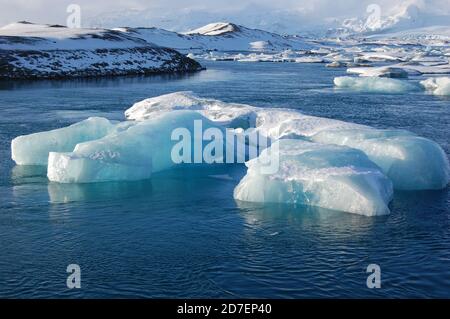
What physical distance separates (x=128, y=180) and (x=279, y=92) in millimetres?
22922

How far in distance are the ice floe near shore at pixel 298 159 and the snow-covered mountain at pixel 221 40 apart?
9456 cm

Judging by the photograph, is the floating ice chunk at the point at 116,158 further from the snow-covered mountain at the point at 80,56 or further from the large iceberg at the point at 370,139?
the snow-covered mountain at the point at 80,56

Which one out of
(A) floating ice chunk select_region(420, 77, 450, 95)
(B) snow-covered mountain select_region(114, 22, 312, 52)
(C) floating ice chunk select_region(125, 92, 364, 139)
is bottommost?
(C) floating ice chunk select_region(125, 92, 364, 139)

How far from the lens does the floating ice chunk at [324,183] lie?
41.8 feet

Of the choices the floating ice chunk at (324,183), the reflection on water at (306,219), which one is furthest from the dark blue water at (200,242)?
the floating ice chunk at (324,183)

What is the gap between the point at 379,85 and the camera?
130 ft

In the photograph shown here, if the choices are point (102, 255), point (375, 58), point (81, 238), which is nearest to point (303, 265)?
point (102, 255)

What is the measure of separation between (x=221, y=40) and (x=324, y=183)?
135 m

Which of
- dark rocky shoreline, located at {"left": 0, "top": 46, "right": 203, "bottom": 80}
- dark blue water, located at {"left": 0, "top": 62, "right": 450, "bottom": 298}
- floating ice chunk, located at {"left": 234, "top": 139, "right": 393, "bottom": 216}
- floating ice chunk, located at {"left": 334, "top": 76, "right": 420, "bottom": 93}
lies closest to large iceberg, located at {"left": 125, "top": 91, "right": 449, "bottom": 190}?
dark blue water, located at {"left": 0, "top": 62, "right": 450, "bottom": 298}

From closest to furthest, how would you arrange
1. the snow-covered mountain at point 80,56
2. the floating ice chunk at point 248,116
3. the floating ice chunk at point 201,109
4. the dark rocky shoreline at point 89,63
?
the floating ice chunk at point 248,116, the floating ice chunk at point 201,109, the dark rocky shoreline at point 89,63, the snow-covered mountain at point 80,56

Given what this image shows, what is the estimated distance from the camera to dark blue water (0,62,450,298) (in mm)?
9203

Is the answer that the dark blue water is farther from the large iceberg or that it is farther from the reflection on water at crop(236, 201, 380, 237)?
the large iceberg

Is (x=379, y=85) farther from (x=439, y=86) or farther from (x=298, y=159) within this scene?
(x=298, y=159)

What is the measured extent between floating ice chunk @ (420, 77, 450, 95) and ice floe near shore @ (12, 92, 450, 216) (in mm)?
19853
